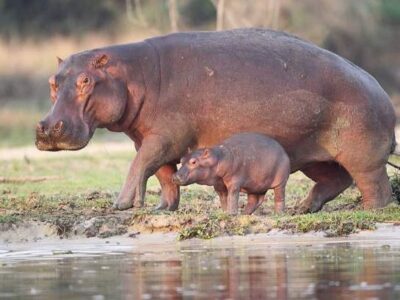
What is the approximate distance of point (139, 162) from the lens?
11.3 meters

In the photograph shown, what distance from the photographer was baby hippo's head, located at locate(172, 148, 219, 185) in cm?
1097

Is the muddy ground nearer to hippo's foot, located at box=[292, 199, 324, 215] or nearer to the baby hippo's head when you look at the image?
hippo's foot, located at box=[292, 199, 324, 215]

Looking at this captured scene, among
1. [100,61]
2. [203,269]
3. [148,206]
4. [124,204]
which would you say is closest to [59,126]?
[100,61]

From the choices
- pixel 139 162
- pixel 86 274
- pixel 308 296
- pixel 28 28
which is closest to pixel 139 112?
pixel 139 162

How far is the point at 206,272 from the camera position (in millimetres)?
8312

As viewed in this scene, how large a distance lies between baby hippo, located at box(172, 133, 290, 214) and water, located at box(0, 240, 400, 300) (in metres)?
1.06

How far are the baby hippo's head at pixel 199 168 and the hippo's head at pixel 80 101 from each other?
2.20 feet

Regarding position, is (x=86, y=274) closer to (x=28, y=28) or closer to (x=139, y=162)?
(x=139, y=162)

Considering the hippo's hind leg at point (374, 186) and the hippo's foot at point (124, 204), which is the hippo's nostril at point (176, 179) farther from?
the hippo's hind leg at point (374, 186)

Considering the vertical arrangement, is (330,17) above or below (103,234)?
above

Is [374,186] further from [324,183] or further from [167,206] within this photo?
[167,206]

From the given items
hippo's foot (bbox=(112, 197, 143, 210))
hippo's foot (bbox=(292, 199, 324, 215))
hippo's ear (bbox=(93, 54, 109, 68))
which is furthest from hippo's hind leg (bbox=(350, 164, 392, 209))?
hippo's ear (bbox=(93, 54, 109, 68))

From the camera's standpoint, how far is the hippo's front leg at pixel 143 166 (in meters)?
11.3

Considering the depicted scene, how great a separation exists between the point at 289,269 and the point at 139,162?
320 cm
